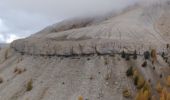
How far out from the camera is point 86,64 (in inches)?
3484

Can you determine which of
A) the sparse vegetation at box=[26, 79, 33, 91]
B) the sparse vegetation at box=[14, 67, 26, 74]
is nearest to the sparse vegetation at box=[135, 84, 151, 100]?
the sparse vegetation at box=[26, 79, 33, 91]

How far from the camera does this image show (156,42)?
327ft

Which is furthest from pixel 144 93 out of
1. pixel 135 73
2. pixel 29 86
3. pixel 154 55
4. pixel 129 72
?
pixel 29 86

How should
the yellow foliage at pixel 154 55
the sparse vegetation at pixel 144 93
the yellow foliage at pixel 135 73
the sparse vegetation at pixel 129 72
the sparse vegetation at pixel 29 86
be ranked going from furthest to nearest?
the yellow foliage at pixel 154 55
the sparse vegetation at pixel 29 86
the sparse vegetation at pixel 129 72
the yellow foliage at pixel 135 73
the sparse vegetation at pixel 144 93

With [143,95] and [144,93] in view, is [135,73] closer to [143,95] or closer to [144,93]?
[144,93]

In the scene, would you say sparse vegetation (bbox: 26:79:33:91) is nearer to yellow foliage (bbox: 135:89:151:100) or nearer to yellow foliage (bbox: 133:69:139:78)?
yellow foliage (bbox: 133:69:139:78)

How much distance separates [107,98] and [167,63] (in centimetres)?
2275

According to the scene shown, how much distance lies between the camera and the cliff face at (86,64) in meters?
82.0

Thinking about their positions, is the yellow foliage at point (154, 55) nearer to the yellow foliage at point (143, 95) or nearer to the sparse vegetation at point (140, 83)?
the sparse vegetation at point (140, 83)

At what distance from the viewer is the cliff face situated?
82000mm

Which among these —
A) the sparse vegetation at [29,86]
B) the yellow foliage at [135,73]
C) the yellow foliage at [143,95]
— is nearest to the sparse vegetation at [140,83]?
the yellow foliage at [135,73]

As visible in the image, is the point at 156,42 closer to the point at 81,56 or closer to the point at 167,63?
the point at 167,63

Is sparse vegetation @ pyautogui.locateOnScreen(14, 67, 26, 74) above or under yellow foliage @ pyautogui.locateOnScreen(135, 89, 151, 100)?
above

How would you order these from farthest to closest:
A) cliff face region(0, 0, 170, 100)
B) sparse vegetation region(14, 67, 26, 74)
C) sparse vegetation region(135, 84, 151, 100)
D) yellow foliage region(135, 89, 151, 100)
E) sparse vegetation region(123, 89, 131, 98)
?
sparse vegetation region(14, 67, 26, 74), cliff face region(0, 0, 170, 100), sparse vegetation region(123, 89, 131, 98), sparse vegetation region(135, 84, 151, 100), yellow foliage region(135, 89, 151, 100)
